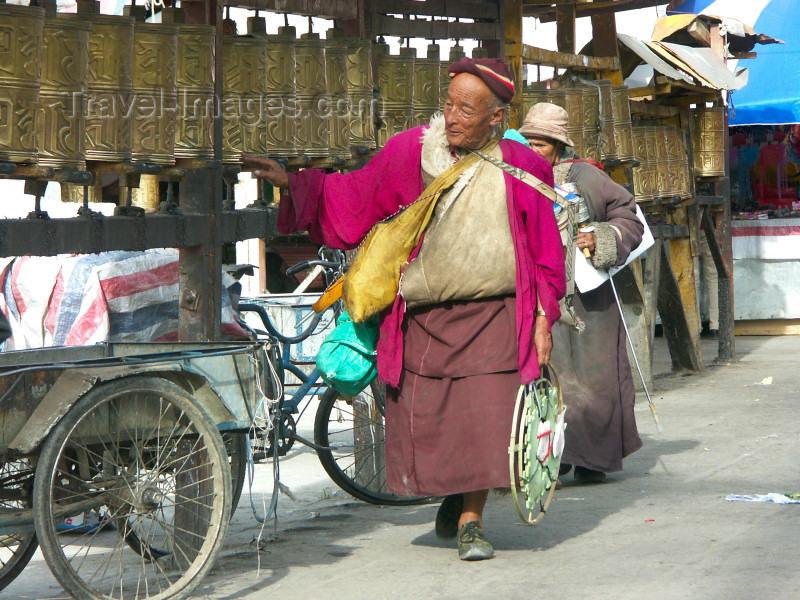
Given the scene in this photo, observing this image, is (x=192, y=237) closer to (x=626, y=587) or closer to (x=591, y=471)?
(x=626, y=587)

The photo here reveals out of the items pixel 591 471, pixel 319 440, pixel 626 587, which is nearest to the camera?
pixel 626 587

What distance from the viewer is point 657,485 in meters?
6.16

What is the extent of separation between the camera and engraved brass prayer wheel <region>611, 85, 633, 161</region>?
9039 millimetres

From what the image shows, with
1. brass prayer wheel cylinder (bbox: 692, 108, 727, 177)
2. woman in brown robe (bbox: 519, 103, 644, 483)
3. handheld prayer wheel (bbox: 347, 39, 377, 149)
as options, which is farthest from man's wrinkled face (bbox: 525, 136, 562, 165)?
brass prayer wheel cylinder (bbox: 692, 108, 727, 177)

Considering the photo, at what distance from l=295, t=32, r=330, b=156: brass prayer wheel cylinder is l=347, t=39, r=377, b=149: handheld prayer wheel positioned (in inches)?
9.7

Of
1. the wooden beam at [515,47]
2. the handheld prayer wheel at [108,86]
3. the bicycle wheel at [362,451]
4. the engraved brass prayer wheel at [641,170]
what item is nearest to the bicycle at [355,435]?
the bicycle wheel at [362,451]

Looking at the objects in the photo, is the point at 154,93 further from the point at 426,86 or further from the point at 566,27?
the point at 566,27

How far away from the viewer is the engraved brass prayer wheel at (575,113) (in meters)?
8.63

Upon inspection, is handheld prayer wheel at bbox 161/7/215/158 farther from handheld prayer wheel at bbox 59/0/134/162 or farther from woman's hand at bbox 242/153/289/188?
woman's hand at bbox 242/153/289/188

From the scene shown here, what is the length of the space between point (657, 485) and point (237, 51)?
300 centimetres

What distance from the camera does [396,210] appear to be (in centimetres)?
475

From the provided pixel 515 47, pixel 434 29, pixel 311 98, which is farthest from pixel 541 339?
pixel 515 47

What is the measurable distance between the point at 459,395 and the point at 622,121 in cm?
497

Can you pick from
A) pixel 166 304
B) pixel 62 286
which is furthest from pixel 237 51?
pixel 62 286
